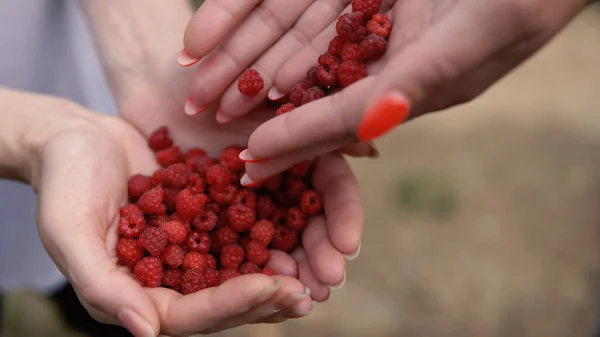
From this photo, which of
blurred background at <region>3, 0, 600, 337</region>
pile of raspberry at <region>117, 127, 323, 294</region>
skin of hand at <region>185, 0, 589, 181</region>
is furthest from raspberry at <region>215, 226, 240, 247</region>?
blurred background at <region>3, 0, 600, 337</region>

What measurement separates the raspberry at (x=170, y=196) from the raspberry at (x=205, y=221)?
0.07m

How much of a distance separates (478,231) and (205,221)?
61.8 inches

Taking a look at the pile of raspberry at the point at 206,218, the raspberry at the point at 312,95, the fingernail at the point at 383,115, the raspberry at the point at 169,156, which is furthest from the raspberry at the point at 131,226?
the fingernail at the point at 383,115

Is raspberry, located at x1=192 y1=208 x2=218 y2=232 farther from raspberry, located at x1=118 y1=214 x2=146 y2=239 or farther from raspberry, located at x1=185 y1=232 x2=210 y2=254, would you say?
raspberry, located at x1=118 y1=214 x2=146 y2=239

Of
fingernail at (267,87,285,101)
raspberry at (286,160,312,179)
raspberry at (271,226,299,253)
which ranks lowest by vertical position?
raspberry at (271,226,299,253)

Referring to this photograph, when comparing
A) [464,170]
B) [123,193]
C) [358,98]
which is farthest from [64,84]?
[464,170]

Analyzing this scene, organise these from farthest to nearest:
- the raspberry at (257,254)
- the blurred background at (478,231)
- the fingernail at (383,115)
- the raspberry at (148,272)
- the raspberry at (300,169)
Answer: the blurred background at (478,231) < the raspberry at (300,169) < the raspberry at (257,254) < the raspberry at (148,272) < the fingernail at (383,115)

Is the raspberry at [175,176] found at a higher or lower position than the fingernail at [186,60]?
lower

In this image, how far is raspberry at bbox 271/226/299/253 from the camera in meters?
1.29

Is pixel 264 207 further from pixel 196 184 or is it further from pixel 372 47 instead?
pixel 372 47

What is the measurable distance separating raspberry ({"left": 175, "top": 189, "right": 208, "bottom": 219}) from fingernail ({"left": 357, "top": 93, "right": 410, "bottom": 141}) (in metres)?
0.50

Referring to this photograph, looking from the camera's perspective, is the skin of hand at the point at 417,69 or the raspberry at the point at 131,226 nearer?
the skin of hand at the point at 417,69

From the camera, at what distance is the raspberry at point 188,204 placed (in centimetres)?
128

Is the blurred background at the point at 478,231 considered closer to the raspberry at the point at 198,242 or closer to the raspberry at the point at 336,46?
the raspberry at the point at 198,242
